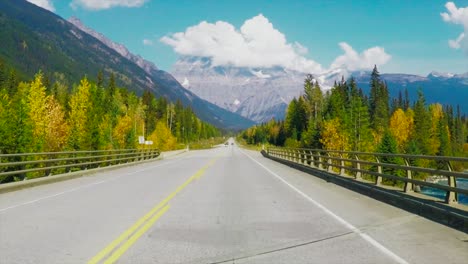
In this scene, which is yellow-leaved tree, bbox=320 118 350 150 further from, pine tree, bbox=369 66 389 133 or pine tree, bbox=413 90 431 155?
pine tree, bbox=369 66 389 133

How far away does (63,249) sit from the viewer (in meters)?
6.76

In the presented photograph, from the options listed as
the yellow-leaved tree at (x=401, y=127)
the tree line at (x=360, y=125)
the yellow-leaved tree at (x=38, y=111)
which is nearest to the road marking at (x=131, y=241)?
the yellow-leaved tree at (x=38, y=111)

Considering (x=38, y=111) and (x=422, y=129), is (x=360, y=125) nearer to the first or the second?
(x=422, y=129)

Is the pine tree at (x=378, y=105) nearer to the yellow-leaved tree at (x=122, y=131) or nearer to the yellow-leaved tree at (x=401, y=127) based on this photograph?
the yellow-leaved tree at (x=401, y=127)

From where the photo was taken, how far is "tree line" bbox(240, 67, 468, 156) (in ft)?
275

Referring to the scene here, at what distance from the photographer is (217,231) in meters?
8.14

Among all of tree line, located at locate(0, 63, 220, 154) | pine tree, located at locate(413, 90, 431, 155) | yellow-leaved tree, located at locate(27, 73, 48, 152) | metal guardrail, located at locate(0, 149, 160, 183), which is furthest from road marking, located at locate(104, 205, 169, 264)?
pine tree, located at locate(413, 90, 431, 155)

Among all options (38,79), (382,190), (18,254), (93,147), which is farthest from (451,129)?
(18,254)

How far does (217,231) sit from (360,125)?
92.5 metres

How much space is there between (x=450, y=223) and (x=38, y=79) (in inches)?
2629

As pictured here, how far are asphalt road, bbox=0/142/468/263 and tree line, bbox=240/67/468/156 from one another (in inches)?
2261

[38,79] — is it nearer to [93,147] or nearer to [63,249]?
[93,147]

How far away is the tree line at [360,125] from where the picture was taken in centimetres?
8381

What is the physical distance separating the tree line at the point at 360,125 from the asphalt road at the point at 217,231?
57439 mm
